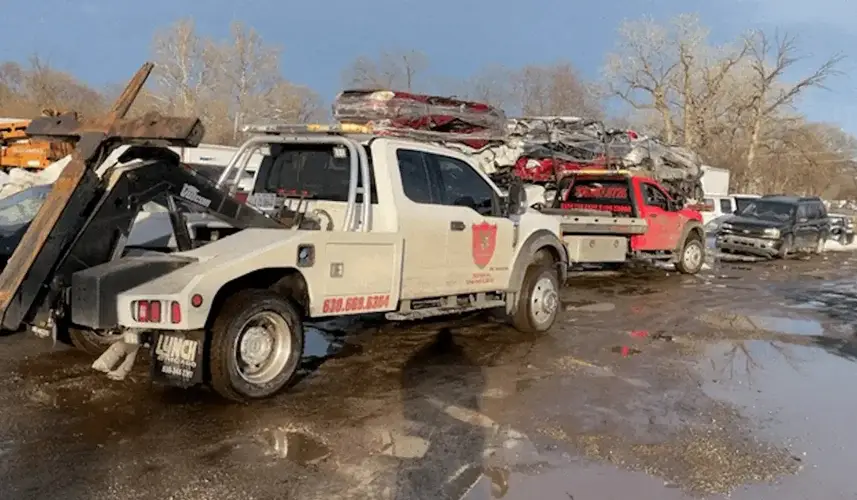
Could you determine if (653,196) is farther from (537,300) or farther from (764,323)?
(537,300)

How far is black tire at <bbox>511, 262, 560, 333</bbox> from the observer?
28.4ft

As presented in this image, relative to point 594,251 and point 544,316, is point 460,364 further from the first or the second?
point 594,251

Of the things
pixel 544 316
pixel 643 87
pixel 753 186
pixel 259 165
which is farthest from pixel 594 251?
pixel 753 186

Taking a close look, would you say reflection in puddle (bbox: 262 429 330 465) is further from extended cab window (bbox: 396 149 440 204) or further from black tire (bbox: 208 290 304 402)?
extended cab window (bbox: 396 149 440 204)

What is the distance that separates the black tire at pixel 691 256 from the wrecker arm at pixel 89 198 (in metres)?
13.0

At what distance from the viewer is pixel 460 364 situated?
7.37m

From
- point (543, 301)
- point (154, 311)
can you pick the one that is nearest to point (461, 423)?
point (154, 311)

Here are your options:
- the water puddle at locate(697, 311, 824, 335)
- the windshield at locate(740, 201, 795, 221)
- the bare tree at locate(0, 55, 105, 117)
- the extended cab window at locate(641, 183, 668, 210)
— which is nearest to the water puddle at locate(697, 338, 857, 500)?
the water puddle at locate(697, 311, 824, 335)

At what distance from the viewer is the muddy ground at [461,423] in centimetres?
444

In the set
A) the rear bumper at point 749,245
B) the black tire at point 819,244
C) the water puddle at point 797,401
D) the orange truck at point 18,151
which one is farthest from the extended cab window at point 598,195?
the orange truck at point 18,151

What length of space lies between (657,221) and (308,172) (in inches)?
393

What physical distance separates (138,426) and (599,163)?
1493 cm

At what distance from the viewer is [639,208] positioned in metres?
15.0

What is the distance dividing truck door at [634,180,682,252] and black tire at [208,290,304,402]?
1036 cm
